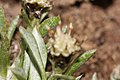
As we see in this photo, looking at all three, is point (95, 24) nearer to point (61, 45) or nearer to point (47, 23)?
point (47, 23)

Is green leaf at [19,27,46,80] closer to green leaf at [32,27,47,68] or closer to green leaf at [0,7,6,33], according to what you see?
green leaf at [32,27,47,68]

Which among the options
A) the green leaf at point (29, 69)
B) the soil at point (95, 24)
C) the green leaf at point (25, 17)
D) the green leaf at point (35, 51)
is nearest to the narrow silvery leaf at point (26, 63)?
the green leaf at point (29, 69)

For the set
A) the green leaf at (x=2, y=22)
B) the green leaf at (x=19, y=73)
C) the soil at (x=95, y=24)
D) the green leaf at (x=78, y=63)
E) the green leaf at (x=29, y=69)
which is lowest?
the soil at (x=95, y=24)

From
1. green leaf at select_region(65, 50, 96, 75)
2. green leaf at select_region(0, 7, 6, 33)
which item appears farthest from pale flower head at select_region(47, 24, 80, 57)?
green leaf at select_region(0, 7, 6, 33)

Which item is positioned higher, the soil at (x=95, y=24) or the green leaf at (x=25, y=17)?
the green leaf at (x=25, y=17)

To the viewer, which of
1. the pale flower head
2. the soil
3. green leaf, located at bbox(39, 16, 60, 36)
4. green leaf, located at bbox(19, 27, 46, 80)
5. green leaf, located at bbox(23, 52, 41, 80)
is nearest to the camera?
the pale flower head

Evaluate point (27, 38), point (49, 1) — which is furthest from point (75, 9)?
point (27, 38)

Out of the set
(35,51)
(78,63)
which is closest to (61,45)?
(35,51)

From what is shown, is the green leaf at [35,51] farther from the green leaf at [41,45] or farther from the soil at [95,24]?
the soil at [95,24]

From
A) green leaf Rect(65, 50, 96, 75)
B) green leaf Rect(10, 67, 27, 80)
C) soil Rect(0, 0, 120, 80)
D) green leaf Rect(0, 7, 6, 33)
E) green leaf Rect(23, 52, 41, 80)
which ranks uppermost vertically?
green leaf Rect(0, 7, 6, 33)
